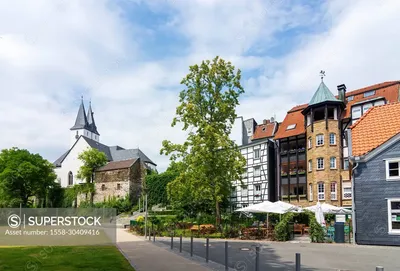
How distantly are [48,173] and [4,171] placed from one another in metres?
9.22

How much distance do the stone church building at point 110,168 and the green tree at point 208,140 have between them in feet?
124

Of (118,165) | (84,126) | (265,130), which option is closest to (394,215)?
(265,130)

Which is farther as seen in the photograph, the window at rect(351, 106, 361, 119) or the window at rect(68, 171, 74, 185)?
the window at rect(68, 171, 74, 185)

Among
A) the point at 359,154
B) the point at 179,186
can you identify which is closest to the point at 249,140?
the point at 179,186

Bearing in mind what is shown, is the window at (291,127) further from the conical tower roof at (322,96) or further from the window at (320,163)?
the window at (320,163)

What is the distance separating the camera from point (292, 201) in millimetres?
43250

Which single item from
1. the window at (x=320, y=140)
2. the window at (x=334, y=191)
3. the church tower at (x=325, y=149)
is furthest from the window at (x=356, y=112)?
the window at (x=334, y=191)

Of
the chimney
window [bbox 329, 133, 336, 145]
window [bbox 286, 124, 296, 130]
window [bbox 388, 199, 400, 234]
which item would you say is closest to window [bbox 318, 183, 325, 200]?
window [bbox 329, 133, 336, 145]

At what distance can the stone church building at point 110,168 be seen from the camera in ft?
232

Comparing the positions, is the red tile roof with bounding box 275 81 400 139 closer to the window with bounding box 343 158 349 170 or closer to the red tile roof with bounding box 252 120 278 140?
the red tile roof with bounding box 252 120 278 140

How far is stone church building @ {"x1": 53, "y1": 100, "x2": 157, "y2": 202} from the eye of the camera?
70.8 m

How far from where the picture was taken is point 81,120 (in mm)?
110312

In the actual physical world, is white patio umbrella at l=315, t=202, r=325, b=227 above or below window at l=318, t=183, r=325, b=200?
below

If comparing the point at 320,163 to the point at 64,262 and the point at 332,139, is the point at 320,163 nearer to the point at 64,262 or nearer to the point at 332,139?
the point at 332,139
